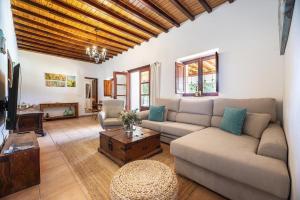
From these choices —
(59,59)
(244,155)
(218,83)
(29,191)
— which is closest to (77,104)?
(59,59)

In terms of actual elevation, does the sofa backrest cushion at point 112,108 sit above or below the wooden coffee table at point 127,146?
above

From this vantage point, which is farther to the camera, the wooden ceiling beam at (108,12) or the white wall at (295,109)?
the wooden ceiling beam at (108,12)

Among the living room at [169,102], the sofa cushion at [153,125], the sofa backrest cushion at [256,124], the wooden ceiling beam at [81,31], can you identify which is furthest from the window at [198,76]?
the wooden ceiling beam at [81,31]

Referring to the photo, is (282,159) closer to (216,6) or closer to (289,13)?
(289,13)

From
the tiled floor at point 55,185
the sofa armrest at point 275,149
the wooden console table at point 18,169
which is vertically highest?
the sofa armrest at point 275,149

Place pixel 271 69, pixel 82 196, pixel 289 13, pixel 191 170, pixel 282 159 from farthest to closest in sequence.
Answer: pixel 271 69
pixel 191 170
pixel 82 196
pixel 282 159
pixel 289 13

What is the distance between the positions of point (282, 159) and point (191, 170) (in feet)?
2.88

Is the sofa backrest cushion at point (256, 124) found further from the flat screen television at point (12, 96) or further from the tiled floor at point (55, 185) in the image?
the flat screen television at point (12, 96)

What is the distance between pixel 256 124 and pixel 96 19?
3.83m

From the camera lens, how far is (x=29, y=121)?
11.3ft

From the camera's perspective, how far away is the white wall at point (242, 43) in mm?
2221

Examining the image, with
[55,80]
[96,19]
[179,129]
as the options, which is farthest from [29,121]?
[179,129]

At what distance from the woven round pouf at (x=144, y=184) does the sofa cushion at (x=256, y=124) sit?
1.52 m

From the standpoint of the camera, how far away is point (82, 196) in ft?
4.66
